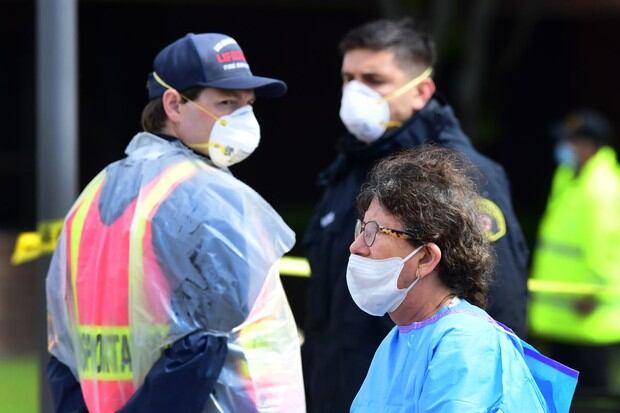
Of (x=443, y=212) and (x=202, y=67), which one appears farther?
(x=202, y=67)

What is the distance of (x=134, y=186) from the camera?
3121 mm

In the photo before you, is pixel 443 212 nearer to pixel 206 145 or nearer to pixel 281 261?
pixel 206 145

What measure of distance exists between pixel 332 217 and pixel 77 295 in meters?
1.20

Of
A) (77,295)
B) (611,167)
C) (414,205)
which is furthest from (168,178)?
(611,167)

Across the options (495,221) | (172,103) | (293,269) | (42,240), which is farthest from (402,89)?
(293,269)

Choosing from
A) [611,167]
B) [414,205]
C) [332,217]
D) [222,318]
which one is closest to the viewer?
[414,205]

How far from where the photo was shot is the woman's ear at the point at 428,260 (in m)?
2.49

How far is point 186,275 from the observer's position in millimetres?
2973

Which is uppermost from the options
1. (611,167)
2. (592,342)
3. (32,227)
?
(611,167)

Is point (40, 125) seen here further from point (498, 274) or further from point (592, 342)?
point (592, 342)

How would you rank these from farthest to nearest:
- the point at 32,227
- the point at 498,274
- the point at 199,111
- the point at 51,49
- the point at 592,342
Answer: the point at 32,227
the point at 592,342
the point at 51,49
the point at 498,274
the point at 199,111

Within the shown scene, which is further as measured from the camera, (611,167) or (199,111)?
(611,167)

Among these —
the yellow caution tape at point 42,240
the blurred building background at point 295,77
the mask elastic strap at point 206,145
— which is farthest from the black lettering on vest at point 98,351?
the blurred building background at point 295,77

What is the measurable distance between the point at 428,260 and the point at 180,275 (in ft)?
2.48
